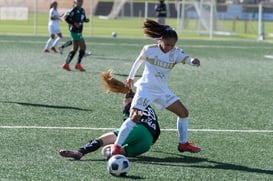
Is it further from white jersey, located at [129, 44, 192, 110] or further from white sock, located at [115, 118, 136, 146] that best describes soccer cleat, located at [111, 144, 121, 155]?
white jersey, located at [129, 44, 192, 110]

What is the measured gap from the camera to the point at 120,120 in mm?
11391

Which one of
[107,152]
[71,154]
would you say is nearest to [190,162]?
[107,152]

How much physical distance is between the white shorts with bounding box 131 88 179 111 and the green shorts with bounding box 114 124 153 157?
289 millimetres

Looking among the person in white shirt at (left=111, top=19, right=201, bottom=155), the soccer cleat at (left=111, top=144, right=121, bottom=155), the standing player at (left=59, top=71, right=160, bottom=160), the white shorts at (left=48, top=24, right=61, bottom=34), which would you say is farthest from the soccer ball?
the white shorts at (left=48, top=24, right=61, bottom=34)

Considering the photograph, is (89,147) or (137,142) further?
(137,142)

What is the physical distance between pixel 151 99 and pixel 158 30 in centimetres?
84

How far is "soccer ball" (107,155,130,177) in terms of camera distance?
7.46 meters

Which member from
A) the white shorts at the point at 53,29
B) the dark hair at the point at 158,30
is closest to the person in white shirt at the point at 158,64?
the dark hair at the point at 158,30

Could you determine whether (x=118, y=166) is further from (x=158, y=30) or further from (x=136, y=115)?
(x=158, y=30)

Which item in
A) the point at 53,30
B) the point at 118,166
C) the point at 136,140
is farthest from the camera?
the point at 53,30

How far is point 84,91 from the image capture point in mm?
15094

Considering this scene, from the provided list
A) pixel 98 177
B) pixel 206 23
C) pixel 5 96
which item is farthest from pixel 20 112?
pixel 206 23

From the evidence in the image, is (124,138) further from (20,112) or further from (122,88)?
(20,112)

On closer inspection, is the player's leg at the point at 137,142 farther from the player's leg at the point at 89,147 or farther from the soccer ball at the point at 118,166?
the soccer ball at the point at 118,166
